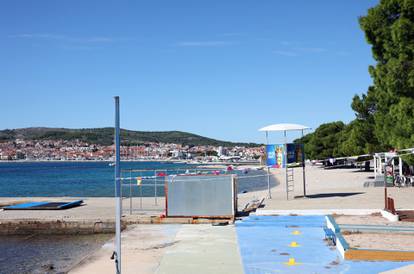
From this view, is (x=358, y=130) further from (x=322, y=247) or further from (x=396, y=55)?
(x=322, y=247)

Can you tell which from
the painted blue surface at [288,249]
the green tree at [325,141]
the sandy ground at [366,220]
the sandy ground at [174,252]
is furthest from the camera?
the green tree at [325,141]

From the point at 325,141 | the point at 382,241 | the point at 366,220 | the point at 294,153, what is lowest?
→ the point at 382,241

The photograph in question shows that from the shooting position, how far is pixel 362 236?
12688 millimetres

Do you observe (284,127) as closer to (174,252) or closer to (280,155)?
(280,155)

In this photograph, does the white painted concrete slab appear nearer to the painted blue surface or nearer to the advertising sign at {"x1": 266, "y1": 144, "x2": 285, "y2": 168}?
the painted blue surface

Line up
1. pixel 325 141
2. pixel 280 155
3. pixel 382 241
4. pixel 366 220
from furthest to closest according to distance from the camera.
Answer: pixel 325 141 < pixel 280 155 < pixel 366 220 < pixel 382 241

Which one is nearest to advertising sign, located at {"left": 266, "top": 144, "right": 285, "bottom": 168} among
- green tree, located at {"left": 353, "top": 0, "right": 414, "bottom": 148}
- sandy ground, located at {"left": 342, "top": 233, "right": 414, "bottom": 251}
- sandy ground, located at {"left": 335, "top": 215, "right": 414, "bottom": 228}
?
sandy ground, located at {"left": 335, "top": 215, "right": 414, "bottom": 228}

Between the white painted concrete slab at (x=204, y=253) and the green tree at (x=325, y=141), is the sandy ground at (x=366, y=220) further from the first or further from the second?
the green tree at (x=325, y=141)

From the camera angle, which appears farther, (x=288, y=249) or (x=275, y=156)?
(x=275, y=156)

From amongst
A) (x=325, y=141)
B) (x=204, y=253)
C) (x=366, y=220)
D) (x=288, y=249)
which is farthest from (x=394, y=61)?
(x=325, y=141)

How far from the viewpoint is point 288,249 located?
12.2m

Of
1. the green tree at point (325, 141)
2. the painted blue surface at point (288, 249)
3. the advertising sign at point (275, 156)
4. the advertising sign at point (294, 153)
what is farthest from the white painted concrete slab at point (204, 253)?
the green tree at point (325, 141)

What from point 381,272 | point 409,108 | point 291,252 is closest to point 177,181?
point 291,252

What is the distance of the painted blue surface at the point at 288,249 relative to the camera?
10.2 meters
